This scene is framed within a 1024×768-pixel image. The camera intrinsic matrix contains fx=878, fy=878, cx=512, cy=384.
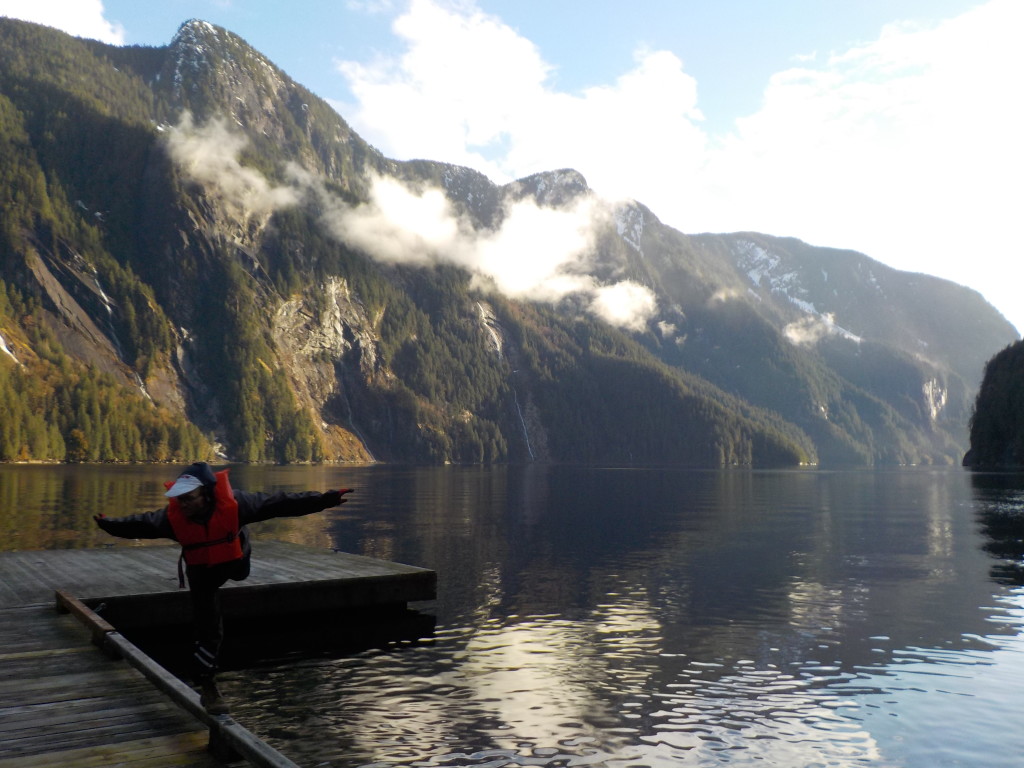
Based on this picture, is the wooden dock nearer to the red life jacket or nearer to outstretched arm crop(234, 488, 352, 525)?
the red life jacket

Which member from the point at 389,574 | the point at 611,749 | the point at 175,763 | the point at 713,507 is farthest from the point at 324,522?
the point at 175,763

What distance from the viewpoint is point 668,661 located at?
79.8 ft

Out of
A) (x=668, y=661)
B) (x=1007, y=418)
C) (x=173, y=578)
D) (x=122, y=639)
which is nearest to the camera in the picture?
(x=122, y=639)

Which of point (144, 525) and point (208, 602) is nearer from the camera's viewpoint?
point (144, 525)

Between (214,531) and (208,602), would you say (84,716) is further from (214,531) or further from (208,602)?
(214,531)

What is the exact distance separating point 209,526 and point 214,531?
0.12m

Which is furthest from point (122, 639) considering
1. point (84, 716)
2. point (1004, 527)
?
point (1004, 527)

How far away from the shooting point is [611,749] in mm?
17312

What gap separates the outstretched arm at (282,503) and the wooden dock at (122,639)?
2.73 meters

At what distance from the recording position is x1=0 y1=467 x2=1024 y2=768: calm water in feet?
57.9

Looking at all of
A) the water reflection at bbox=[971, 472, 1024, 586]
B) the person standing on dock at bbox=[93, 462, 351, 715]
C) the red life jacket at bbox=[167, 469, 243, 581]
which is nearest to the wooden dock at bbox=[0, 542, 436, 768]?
the person standing on dock at bbox=[93, 462, 351, 715]

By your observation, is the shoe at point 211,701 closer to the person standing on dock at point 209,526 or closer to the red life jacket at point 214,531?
the person standing on dock at point 209,526

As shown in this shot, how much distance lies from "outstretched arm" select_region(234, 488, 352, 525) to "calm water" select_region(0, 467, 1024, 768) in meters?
6.14

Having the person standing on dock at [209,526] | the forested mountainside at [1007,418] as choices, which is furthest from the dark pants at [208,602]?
the forested mountainside at [1007,418]
